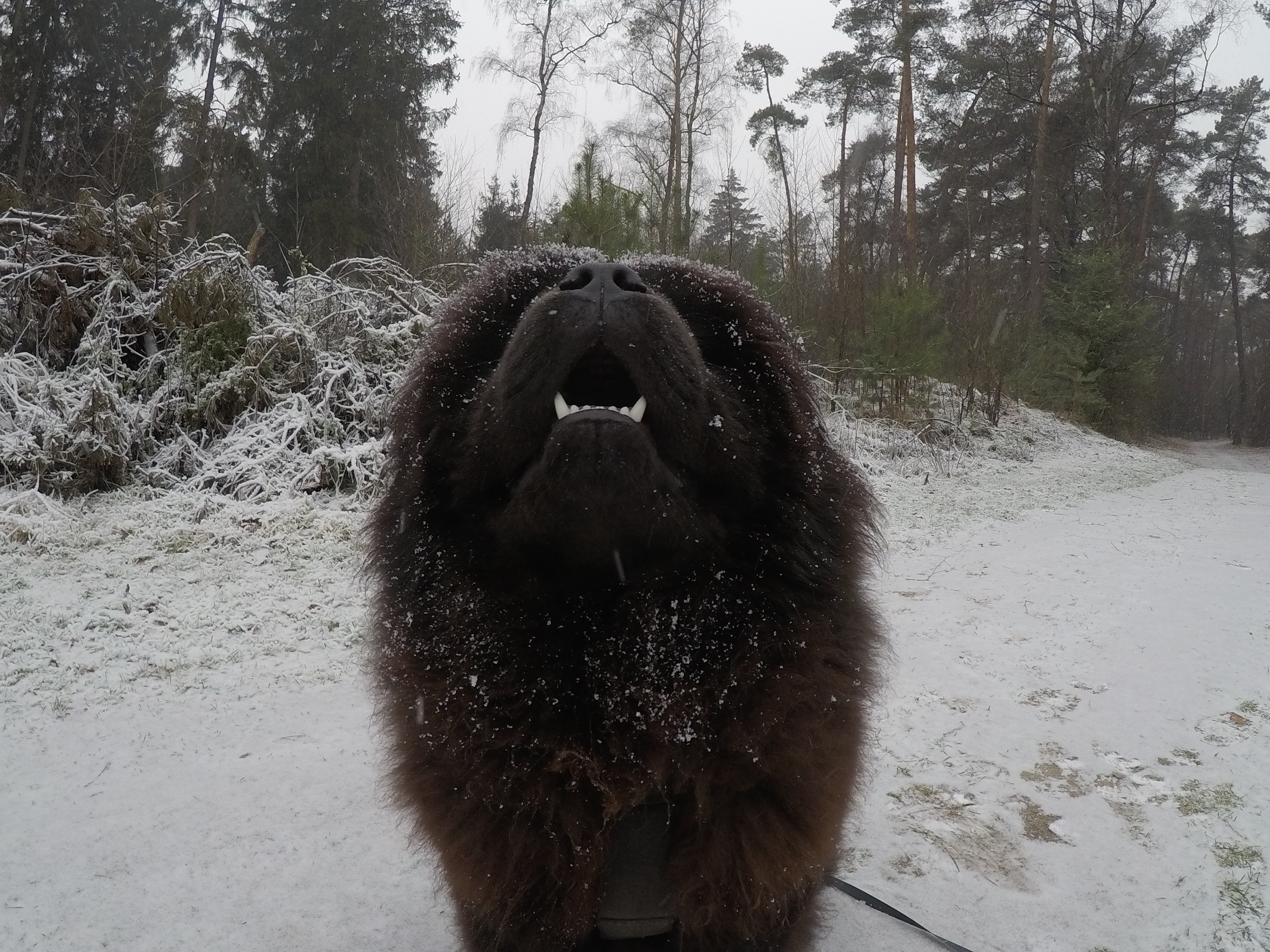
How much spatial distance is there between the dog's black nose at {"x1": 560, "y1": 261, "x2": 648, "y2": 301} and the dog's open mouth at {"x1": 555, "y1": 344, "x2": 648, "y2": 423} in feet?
0.42

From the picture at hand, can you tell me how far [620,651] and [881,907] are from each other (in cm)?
126

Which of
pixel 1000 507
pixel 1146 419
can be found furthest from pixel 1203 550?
pixel 1146 419

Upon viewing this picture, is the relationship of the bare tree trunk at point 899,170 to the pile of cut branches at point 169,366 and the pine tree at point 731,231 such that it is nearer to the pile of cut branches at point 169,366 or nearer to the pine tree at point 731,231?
the pine tree at point 731,231

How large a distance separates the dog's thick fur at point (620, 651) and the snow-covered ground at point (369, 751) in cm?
65

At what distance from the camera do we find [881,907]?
2.14m

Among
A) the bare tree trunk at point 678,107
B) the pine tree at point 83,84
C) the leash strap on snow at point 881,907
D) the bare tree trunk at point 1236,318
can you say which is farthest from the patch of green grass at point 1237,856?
the bare tree trunk at point 1236,318

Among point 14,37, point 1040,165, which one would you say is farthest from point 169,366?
point 1040,165

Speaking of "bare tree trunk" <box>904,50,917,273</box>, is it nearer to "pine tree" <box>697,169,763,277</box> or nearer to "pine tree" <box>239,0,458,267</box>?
"pine tree" <box>697,169,763,277</box>

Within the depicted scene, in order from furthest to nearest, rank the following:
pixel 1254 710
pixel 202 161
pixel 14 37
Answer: pixel 14 37 → pixel 202 161 → pixel 1254 710

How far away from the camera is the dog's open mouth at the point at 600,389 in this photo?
5.20 feet

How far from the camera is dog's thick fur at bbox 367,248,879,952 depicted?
156 centimetres

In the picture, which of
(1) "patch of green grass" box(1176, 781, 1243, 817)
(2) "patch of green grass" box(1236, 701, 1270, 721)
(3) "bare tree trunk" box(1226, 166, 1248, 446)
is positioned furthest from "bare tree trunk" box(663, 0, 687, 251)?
(3) "bare tree trunk" box(1226, 166, 1248, 446)

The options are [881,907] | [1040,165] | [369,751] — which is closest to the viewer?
[881,907]

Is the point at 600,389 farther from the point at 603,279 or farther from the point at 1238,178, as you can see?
the point at 1238,178
